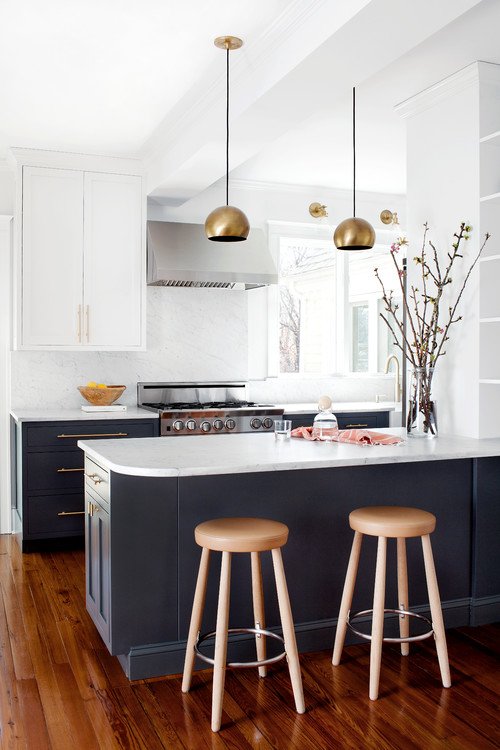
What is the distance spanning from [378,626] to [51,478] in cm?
270

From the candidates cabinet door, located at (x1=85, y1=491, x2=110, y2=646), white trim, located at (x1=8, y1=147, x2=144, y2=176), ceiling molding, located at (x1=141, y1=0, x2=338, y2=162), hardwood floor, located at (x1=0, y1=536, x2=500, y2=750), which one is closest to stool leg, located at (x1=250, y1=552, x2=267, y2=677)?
hardwood floor, located at (x1=0, y1=536, x2=500, y2=750)

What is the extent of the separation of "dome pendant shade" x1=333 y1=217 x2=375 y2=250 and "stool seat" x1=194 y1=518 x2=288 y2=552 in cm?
150

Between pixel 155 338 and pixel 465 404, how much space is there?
8.78ft

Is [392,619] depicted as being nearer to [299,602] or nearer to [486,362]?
[299,602]

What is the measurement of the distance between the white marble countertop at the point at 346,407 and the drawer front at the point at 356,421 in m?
0.05

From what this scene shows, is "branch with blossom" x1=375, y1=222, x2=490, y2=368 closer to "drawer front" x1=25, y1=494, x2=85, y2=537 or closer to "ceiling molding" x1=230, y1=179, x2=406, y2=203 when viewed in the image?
"ceiling molding" x1=230, y1=179, x2=406, y2=203

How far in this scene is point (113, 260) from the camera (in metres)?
5.16

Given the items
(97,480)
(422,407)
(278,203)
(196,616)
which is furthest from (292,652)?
(278,203)

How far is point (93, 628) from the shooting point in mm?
3363

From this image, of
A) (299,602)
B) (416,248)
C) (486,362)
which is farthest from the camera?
(416,248)

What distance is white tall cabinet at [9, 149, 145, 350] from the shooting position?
495cm

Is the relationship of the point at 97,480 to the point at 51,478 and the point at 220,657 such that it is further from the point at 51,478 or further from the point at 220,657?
the point at 51,478

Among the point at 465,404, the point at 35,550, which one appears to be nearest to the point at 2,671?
the point at 35,550

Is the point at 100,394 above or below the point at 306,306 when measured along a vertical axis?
below
